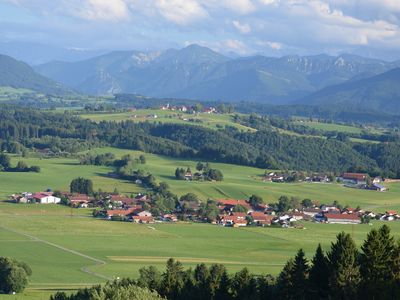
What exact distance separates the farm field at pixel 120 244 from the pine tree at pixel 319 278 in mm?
14900

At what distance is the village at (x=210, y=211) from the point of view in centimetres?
7875

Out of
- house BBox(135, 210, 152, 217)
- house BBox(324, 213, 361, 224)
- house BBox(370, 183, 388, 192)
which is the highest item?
house BBox(370, 183, 388, 192)

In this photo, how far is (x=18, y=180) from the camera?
318 feet

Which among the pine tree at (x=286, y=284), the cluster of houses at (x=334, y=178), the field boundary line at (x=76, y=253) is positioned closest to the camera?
the pine tree at (x=286, y=284)

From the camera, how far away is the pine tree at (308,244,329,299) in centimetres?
3550

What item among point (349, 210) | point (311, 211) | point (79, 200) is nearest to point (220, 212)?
point (311, 211)

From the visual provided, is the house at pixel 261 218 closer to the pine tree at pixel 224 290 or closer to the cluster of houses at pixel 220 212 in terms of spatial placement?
the cluster of houses at pixel 220 212

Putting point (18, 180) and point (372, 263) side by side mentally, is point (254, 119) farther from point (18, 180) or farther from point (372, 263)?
point (372, 263)

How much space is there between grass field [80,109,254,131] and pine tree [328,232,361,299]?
119 metres

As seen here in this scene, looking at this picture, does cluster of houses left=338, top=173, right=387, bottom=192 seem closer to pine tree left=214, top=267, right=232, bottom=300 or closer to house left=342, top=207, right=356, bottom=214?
house left=342, top=207, right=356, bottom=214

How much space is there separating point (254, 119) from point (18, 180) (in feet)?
264

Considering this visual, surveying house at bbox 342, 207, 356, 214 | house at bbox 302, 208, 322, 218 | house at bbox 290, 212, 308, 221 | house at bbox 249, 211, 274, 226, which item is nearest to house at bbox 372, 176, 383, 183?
house at bbox 342, 207, 356, 214

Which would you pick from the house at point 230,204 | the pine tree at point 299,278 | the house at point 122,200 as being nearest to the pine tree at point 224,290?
the pine tree at point 299,278

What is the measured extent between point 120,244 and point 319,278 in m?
29.1
